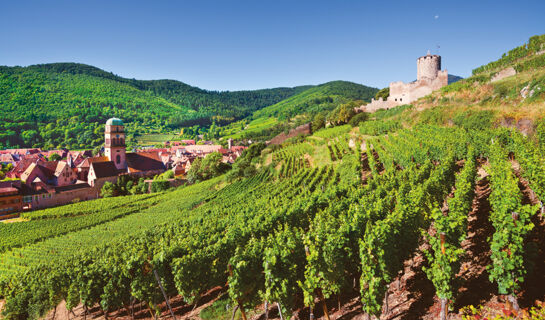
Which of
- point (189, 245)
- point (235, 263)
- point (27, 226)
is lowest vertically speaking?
point (27, 226)

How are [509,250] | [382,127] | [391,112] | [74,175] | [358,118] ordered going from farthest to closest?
[74,175], [358,118], [391,112], [382,127], [509,250]

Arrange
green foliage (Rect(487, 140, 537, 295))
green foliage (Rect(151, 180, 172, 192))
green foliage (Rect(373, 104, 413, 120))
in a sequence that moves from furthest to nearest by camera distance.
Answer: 1. green foliage (Rect(151, 180, 172, 192))
2. green foliage (Rect(373, 104, 413, 120))
3. green foliage (Rect(487, 140, 537, 295))

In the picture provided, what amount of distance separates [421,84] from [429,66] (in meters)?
5.57

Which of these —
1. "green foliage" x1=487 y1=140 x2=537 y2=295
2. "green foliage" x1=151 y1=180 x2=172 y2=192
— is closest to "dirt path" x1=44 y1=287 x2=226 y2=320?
"green foliage" x1=487 y1=140 x2=537 y2=295

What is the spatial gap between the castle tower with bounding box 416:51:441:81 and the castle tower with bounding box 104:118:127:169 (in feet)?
254

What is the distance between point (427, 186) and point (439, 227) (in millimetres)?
6801

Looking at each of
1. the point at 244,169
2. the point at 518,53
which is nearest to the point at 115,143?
the point at 244,169

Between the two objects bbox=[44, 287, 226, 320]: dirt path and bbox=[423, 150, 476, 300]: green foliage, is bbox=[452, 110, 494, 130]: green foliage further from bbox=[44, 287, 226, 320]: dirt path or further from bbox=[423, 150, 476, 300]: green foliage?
bbox=[44, 287, 226, 320]: dirt path

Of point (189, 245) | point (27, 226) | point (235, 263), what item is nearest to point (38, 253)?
point (27, 226)

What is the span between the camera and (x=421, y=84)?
57812mm

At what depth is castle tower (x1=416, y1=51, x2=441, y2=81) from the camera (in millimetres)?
59388

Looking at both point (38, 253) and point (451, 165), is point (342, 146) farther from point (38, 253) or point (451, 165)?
point (38, 253)

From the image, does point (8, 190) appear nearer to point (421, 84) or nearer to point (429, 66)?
point (421, 84)

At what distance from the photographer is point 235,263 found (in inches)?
405
